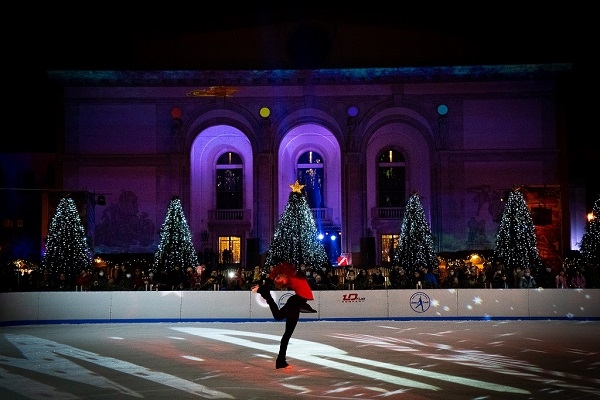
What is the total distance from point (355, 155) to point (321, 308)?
19.5 meters

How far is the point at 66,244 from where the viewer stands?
3281cm

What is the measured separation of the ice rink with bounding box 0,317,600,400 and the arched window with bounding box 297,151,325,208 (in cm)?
2316

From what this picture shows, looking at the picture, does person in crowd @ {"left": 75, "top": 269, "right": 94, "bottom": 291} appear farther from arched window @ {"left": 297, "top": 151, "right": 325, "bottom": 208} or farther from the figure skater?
arched window @ {"left": 297, "top": 151, "right": 325, "bottom": 208}

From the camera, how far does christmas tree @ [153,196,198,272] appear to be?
32.7 metres

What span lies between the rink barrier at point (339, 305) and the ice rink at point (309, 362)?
1.96m

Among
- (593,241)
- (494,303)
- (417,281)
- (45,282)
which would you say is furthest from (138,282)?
(593,241)

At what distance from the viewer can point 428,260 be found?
112ft

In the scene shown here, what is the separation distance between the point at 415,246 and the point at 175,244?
11128 mm

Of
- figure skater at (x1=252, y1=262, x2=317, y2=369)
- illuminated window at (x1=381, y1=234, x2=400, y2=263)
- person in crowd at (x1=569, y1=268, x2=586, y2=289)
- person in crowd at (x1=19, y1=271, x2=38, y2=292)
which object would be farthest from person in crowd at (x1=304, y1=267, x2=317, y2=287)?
illuminated window at (x1=381, y1=234, x2=400, y2=263)

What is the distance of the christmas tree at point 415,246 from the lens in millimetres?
33844

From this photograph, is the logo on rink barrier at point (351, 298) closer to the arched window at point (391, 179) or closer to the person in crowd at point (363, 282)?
the person in crowd at point (363, 282)

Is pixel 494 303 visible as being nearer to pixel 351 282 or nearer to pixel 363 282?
pixel 363 282

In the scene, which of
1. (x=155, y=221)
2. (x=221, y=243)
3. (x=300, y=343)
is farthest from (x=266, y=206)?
(x=300, y=343)

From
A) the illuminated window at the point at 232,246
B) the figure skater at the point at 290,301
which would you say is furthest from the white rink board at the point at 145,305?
the illuminated window at the point at 232,246
